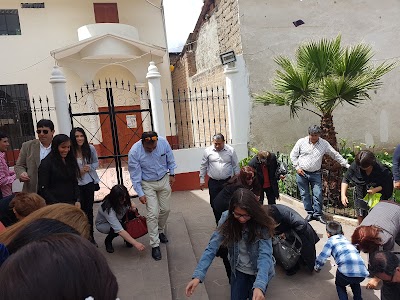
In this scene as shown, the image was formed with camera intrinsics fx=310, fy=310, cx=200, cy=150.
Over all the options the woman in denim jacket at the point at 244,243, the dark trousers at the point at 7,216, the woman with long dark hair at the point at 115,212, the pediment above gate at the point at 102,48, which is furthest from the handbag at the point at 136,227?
the pediment above gate at the point at 102,48

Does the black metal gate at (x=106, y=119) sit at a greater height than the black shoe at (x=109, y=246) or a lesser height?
greater

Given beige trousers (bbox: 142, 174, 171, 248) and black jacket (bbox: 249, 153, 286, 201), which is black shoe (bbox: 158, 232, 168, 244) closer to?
beige trousers (bbox: 142, 174, 171, 248)

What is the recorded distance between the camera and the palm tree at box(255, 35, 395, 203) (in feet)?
17.3

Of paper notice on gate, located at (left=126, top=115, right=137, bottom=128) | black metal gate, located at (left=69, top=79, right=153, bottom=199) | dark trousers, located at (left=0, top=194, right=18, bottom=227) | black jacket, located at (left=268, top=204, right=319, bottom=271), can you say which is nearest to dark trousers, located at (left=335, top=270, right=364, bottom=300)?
black jacket, located at (left=268, top=204, right=319, bottom=271)

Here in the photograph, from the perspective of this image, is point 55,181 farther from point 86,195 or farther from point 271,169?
point 271,169

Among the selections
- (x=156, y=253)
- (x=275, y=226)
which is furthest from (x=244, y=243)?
(x=156, y=253)

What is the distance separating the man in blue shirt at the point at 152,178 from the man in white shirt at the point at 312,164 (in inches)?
90.5

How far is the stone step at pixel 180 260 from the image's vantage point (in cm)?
338

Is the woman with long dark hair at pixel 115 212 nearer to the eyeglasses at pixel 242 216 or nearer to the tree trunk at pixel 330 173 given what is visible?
the eyeglasses at pixel 242 216

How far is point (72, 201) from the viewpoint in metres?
3.65

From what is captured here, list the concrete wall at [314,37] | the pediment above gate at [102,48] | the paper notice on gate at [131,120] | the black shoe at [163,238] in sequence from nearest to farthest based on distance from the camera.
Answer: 1. the black shoe at [163,238]
2. the concrete wall at [314,37]
3. the paper notice on gate at [131,120]
4. the pediment above gate at [102,48]

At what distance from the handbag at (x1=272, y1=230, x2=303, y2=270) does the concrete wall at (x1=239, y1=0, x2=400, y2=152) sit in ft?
14.3

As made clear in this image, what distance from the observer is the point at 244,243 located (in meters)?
2.42

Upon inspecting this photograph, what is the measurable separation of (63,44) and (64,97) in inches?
287
